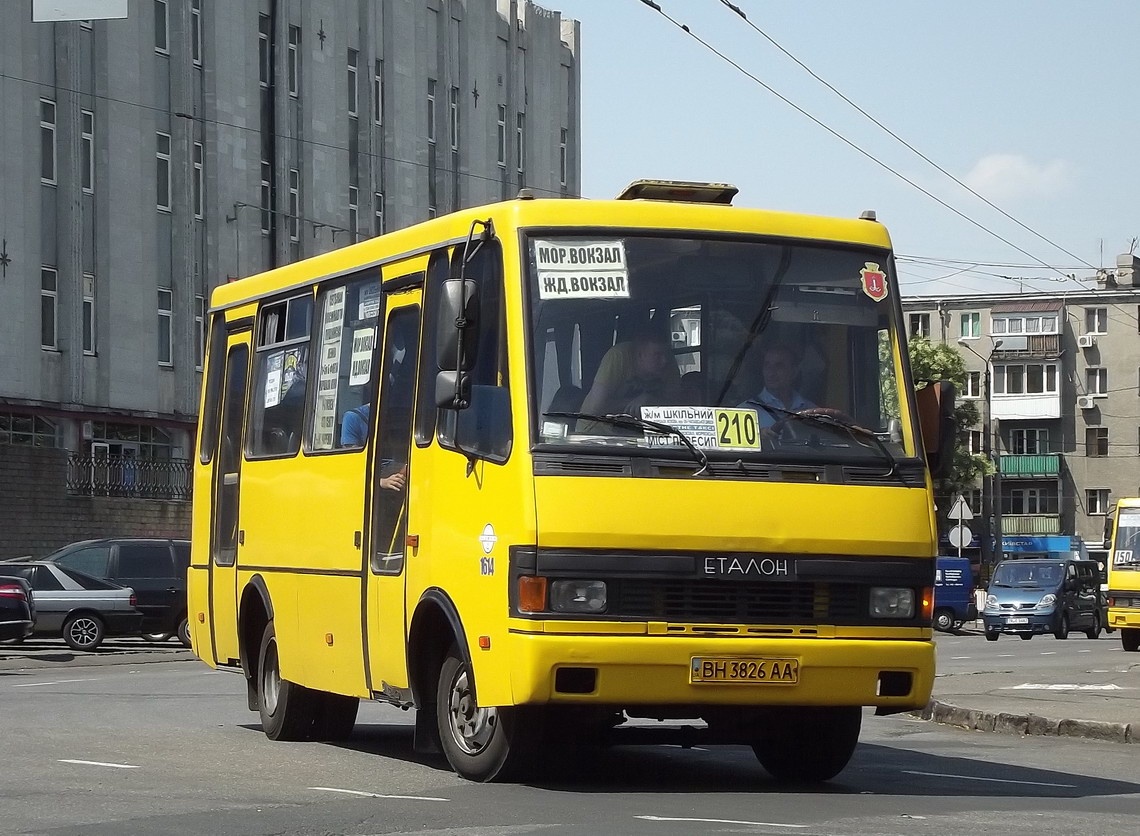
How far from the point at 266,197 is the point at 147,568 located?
1890 centimetres

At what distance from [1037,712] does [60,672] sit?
44.0ft

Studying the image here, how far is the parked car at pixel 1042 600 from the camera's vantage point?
1677 inches

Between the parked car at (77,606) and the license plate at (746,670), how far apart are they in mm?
22333

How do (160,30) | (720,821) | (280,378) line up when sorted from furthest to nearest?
(160,30), (280,378), (720,821)

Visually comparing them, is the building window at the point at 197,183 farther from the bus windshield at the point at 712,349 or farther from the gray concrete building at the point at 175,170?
the bus windshield at the point at 712,349

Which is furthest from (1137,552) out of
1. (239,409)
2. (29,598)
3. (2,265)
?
(239,409)

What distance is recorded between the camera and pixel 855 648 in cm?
1029

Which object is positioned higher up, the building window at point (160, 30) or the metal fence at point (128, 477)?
the building window at point (160, 30)

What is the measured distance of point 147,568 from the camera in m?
32.8

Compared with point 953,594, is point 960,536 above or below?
above

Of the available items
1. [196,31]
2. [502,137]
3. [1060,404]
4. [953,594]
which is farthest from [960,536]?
[1060,404]

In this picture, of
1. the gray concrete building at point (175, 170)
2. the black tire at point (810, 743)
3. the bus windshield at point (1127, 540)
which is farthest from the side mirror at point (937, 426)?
the gray concrete building at point (175, 170)

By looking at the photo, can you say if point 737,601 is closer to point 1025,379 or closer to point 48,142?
point 48,142

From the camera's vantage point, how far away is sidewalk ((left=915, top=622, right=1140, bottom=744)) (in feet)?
52.5
